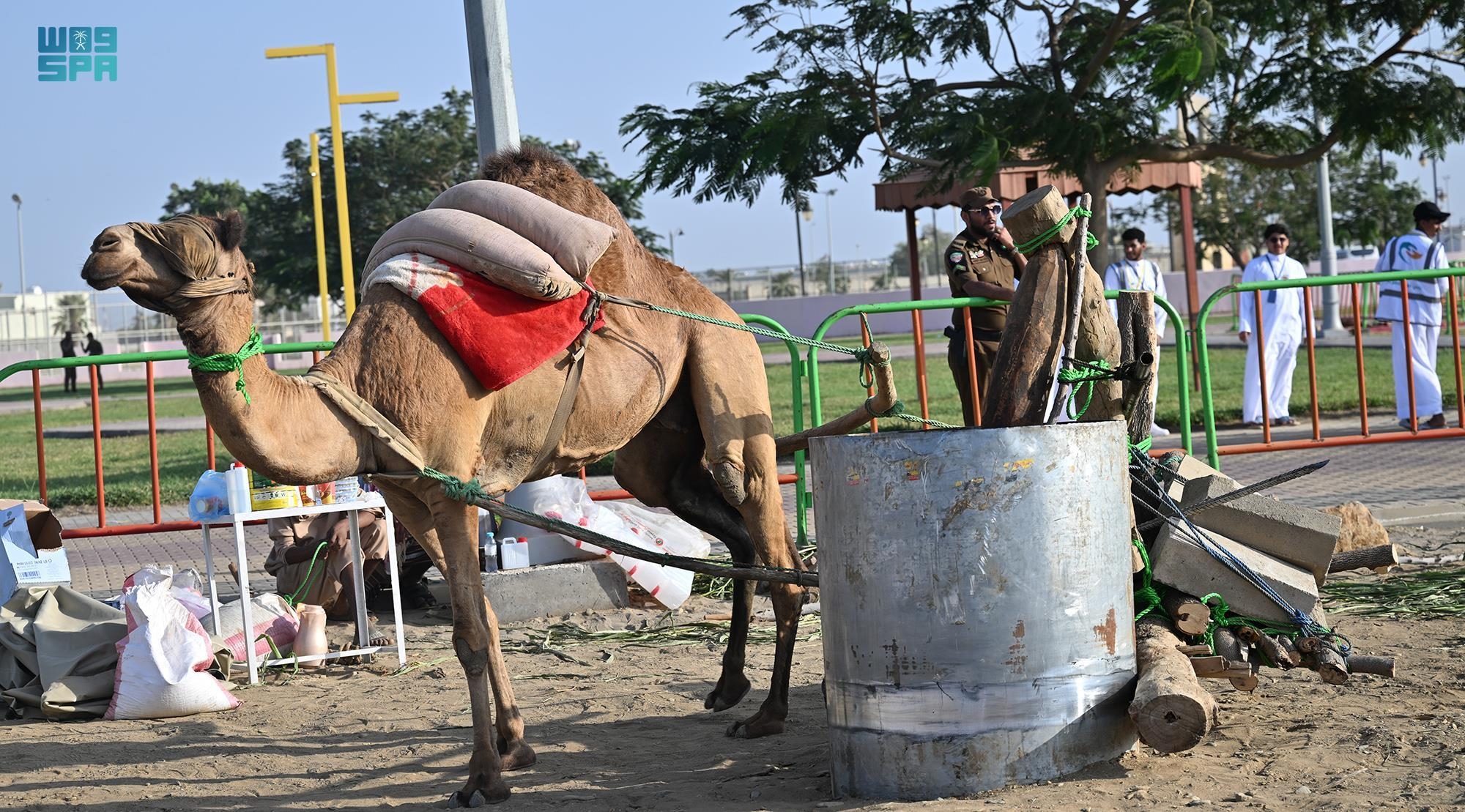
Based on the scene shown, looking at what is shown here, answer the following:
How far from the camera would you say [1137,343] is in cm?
570

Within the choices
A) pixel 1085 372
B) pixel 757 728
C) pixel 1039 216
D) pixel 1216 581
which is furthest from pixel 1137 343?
pixel 757 728

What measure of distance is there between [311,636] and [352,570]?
443 millimetres

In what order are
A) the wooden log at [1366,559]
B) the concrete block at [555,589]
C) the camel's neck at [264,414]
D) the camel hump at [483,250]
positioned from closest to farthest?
the camel's neck at [264,414], the camel hump at [483,250], the wooden log at [1366,559], the concrete block at [555,589]

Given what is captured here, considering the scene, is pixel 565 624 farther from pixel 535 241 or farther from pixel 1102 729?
pixel 1102 729

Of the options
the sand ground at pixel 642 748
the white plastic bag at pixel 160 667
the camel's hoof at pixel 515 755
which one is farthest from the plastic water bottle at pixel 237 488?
the camel's hoof at pixel 515 755

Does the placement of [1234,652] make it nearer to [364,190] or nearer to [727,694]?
[727,694]

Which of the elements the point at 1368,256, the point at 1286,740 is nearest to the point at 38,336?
the point at 1368,256

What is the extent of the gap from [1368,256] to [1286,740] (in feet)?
230

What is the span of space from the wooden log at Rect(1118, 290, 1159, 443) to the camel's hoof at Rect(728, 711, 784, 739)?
1787 mm

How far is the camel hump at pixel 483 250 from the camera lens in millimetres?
4902

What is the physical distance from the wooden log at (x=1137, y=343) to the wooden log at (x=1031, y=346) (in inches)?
30.9

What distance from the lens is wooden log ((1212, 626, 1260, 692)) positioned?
495 centimetres

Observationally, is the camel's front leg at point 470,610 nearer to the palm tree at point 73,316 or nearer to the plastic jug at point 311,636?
the plastic jug at point 311,636

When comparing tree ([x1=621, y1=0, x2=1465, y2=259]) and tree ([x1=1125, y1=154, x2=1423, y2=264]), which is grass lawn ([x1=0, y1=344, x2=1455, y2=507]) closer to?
tree ([x1=621, y1=0, x2=1465, y2=259])
